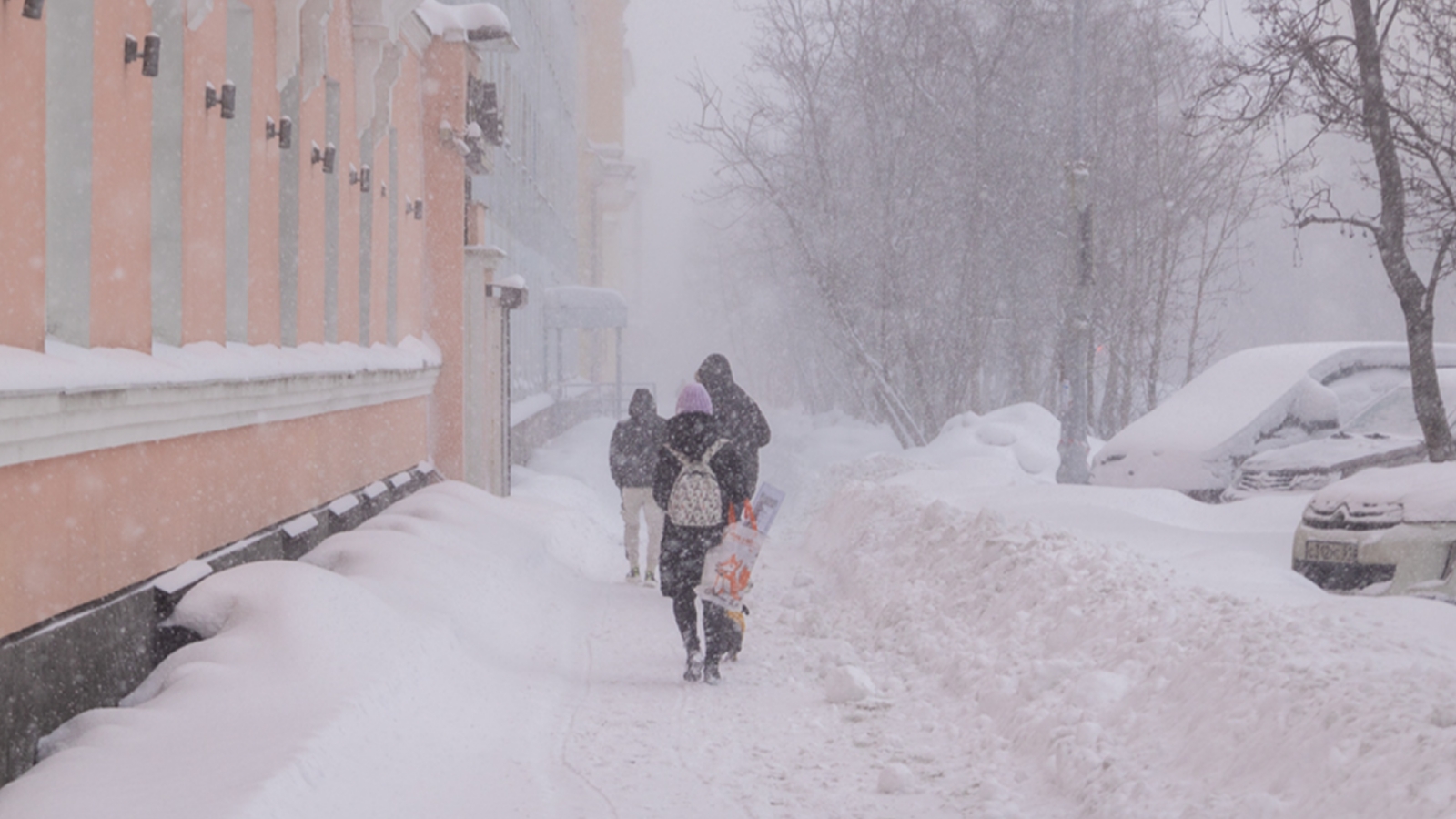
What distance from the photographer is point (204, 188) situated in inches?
287

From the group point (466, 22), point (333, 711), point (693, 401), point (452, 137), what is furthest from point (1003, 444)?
point (333, 711)

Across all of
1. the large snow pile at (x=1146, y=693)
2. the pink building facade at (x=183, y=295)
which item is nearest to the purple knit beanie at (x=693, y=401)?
the large snow pile at (x=1146, y=693)

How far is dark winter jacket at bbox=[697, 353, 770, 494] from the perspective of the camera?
34.9ft

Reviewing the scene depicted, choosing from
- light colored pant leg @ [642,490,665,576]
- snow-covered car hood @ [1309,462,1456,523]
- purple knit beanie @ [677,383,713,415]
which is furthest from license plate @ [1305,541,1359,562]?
light colored pant leg @ [642,490,665,576]

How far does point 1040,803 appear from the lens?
549cm

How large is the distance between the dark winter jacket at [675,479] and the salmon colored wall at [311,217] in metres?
2.79

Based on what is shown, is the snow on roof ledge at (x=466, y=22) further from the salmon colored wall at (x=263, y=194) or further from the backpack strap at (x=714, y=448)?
the backpack strap at (x=714, y=448)

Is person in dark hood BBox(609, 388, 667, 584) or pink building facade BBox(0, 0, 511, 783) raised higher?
pink building facade BBox(0, 0, 511, 783)

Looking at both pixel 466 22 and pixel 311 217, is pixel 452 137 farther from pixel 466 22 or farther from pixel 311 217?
pixel 311 217

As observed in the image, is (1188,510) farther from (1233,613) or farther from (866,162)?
(866,162)

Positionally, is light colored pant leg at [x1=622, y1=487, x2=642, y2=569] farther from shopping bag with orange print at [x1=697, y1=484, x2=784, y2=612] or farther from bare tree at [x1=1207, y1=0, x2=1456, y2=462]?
bare tree at [x1=1207, y1=0, x2=1456, y2=462]

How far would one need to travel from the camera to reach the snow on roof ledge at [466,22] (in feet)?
47.1

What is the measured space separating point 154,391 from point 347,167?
5.14 meters

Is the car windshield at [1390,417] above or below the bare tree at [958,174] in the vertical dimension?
below
